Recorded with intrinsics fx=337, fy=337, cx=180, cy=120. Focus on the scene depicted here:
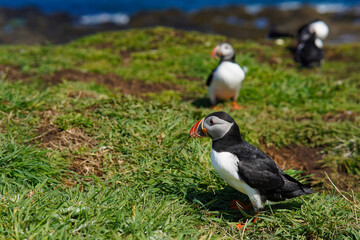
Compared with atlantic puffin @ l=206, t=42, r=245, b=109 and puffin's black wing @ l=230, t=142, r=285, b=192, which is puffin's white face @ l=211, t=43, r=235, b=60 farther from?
puffin's black wing @ l=230, t=142, r=285, b=192

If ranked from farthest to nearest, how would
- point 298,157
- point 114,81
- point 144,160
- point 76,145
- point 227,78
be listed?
1. point 114,81
2. point 227,78
3. point 298,157
4. point 76,145
5. point 144,160

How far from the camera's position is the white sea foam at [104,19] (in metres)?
21.3

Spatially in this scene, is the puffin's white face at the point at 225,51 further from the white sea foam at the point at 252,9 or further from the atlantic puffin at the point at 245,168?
the white sea foam at the point at 252,9

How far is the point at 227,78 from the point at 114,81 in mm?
2443

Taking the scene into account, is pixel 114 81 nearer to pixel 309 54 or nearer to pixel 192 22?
pixel 309 54

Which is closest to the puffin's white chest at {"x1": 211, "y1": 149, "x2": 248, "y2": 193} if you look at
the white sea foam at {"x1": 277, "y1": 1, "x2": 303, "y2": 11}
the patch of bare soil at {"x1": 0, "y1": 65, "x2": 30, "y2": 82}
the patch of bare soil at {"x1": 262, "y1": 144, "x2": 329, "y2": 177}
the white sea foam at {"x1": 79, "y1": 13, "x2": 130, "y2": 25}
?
the patch of bare soil at {"x1": 262, "y1": 144, "x2": 329, "y2": 177}

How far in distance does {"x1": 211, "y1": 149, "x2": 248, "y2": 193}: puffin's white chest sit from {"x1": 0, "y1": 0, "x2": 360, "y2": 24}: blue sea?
20.2 meters

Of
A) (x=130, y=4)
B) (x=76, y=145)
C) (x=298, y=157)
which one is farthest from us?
(x=130, y=4)

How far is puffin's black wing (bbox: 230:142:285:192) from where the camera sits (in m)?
2.75

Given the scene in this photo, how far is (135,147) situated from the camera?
3.74 meters

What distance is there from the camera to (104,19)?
23453mm

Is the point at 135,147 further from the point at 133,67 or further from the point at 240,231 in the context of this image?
the point at 133,67

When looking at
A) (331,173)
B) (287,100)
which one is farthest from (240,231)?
(287,100)

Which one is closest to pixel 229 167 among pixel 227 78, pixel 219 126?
pixel 219 126
